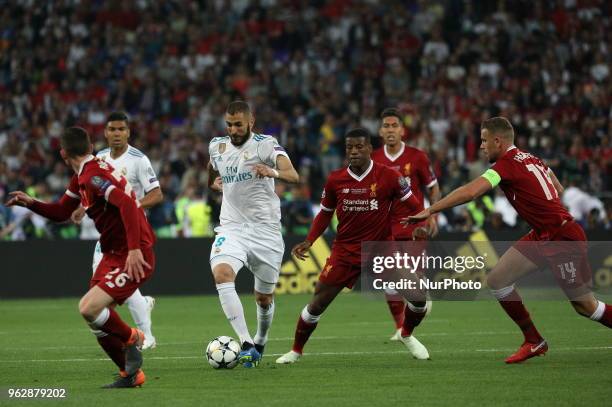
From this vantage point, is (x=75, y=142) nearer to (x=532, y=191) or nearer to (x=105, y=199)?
(x=105, y=199)

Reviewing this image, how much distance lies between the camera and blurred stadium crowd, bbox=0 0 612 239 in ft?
87.0

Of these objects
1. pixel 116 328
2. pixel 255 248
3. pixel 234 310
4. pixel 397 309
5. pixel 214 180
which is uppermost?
pixel 214 180

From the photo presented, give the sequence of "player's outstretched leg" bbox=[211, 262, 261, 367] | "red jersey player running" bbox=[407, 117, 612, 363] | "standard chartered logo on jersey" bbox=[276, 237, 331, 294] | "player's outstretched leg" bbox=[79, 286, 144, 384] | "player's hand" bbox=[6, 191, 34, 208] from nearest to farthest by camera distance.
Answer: "player's outstretched leg" bbox=[79, 286, 144, 384]
"player's hand" bbox=[6, 191, 34, 208]
"red jersey player running" bbox=[407, 117, 612, 363]
"player's outstretched leg" bbox=[211, 262, 261, 367]
"standard chartered logo on jersey" bbox=[276, 237, 331, 294]

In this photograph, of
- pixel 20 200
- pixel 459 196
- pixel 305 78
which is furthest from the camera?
pixel 305 78

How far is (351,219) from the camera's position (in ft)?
39.4

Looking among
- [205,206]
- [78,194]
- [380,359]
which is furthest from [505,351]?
[205,206]

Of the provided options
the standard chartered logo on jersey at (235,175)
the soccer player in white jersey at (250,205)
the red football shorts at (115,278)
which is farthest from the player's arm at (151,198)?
the red football shorts at (115,278)

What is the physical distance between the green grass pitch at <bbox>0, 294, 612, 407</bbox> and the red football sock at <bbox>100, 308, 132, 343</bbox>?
46cm

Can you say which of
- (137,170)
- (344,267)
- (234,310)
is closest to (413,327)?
(344,267)

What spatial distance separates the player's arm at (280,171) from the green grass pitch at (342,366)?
5.91ft

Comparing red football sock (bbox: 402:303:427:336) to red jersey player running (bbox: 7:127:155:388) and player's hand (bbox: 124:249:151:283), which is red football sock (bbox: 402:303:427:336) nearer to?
red jersey player running (bbox: 7:127:155:388)

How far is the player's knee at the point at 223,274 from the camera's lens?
37.7 ft

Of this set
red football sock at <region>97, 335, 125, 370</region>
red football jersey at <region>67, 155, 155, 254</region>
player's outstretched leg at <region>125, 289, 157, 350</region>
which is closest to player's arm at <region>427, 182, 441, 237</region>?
player's outstretched leg at <region>125, 289, 157, 350</region>

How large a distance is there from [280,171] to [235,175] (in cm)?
67
